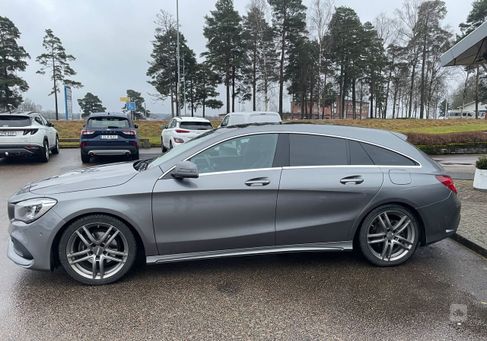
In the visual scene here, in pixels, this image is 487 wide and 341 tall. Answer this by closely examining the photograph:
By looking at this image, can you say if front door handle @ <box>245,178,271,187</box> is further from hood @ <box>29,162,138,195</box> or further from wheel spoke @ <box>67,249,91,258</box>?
wheel spoke @ <box>67,249,91,258</box>

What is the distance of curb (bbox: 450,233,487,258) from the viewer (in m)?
4.33

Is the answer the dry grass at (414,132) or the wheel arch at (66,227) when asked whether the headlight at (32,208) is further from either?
the dry grass at (414,132)

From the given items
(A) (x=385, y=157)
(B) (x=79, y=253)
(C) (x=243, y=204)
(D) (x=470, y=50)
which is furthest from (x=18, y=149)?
(D) (x=470, y=50)

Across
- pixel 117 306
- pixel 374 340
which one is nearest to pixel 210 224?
pixel 117 306

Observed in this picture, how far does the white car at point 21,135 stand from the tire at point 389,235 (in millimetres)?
10346

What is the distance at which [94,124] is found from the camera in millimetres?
11008

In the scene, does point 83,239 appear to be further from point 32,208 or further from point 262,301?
point 262,301

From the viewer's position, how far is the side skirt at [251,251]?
355 centimetres

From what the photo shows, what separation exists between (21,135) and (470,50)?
12.5 meters

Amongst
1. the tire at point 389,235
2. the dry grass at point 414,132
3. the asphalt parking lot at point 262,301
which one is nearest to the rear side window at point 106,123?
the dry grass at point 414,132

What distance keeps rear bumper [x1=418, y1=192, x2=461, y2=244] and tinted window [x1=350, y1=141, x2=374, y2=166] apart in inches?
30.2

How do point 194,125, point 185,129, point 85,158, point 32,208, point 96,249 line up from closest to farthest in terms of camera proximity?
point 32,208
point 96,249
point 85,158
point 185,129
point 194,125

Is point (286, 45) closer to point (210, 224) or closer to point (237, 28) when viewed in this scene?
point (237, 28)

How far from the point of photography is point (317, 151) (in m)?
3.89
